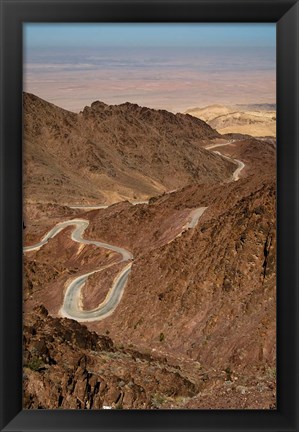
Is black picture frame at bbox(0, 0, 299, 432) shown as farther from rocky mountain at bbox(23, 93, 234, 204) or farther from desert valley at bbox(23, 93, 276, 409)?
rocky mountain at bbox(23, 93, 234, 204)

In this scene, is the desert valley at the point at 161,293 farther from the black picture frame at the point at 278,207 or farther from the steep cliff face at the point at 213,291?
the black picture frame at the point at 278,207

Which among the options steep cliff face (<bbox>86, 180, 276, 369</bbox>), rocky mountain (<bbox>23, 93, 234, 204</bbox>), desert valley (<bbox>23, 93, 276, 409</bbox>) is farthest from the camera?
rocky mountain (<bbox>23, 93, 234, 204</bbox>)

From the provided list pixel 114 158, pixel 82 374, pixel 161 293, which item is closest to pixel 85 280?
pixel 161 293

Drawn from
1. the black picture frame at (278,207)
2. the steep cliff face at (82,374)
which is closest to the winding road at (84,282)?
the steep cliff face at (82,374)

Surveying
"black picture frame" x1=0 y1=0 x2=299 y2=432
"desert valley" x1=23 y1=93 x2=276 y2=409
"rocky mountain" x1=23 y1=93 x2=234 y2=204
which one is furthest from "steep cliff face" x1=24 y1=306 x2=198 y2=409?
"rocky mountain" x1=23 y1=93 x2=234 y2=204

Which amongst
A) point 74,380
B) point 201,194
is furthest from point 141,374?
point 201,194
